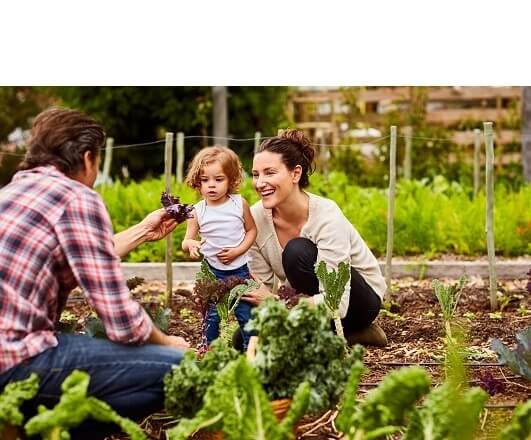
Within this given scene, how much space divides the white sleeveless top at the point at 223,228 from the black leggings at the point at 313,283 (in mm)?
205

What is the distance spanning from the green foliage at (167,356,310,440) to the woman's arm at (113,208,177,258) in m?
0.89

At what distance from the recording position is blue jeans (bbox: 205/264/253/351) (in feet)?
11.5

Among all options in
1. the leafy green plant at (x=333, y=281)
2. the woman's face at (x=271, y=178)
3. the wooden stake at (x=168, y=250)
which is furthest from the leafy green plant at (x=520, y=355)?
the wooden stake at (x=168, y=250)

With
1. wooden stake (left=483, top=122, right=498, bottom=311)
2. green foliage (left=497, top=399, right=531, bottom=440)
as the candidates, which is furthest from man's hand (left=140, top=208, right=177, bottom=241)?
wooden stake (left=483, top=122, right=498, bottom=311)

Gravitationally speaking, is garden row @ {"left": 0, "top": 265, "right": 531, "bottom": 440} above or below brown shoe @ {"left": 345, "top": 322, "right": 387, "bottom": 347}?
above

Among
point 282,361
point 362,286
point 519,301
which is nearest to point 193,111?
point 519,301

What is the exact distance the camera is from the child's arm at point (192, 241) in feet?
11.6

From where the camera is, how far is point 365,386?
11.2 feet

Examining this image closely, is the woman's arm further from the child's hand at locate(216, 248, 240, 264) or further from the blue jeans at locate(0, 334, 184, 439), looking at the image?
the blue jeans at locate(0, 334, 184, 439)

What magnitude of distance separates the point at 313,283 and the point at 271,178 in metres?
0.46

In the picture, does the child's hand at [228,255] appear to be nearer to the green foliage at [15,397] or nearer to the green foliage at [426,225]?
the green foliage at [15,397]

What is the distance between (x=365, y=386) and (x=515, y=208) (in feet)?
8.86
